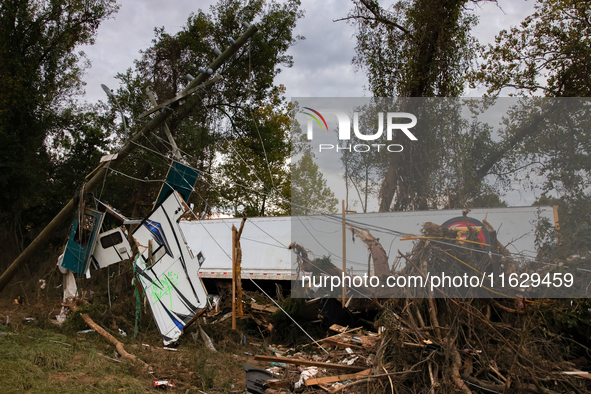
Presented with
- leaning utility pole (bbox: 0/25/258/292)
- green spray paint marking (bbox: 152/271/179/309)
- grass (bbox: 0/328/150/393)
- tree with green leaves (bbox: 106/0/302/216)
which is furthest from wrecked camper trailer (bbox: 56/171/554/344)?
tree with green leaves (bbox: 106/0/302/216)

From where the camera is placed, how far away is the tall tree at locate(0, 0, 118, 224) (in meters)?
19.6

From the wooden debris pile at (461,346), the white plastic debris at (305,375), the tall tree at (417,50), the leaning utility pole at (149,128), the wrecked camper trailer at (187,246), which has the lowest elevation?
the white plastic debris at (305,375)

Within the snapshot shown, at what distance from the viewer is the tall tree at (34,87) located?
1959 centimetres

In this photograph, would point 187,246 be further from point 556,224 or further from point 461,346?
point 556,224

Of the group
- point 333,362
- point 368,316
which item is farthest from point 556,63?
point 333,362

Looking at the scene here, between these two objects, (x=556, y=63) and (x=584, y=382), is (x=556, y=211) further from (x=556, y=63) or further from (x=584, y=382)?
(x=556, y=63)

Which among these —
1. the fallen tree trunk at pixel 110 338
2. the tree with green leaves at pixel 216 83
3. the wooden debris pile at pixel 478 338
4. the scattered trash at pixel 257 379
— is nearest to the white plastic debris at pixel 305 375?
the scattered trash at pixel 257 379

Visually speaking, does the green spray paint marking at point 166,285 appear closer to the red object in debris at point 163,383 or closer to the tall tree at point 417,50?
the red object in debris at point 163,383

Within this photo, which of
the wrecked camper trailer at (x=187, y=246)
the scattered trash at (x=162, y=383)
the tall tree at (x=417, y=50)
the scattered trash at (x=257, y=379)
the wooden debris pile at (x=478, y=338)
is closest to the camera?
the wooden debris pile at (x=478, y=338)

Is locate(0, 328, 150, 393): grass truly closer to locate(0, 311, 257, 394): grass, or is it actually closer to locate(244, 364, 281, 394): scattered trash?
locate(0, 311, 257, 394): grass

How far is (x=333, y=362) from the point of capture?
9305 mm

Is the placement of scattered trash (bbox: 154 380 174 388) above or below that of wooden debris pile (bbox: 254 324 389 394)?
below

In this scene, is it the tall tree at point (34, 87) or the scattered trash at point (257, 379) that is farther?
the tall tree at point (34, 87)

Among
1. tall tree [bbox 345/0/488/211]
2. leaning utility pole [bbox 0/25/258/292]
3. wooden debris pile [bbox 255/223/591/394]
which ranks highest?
tall tree [bbox 345/0/488/211]
